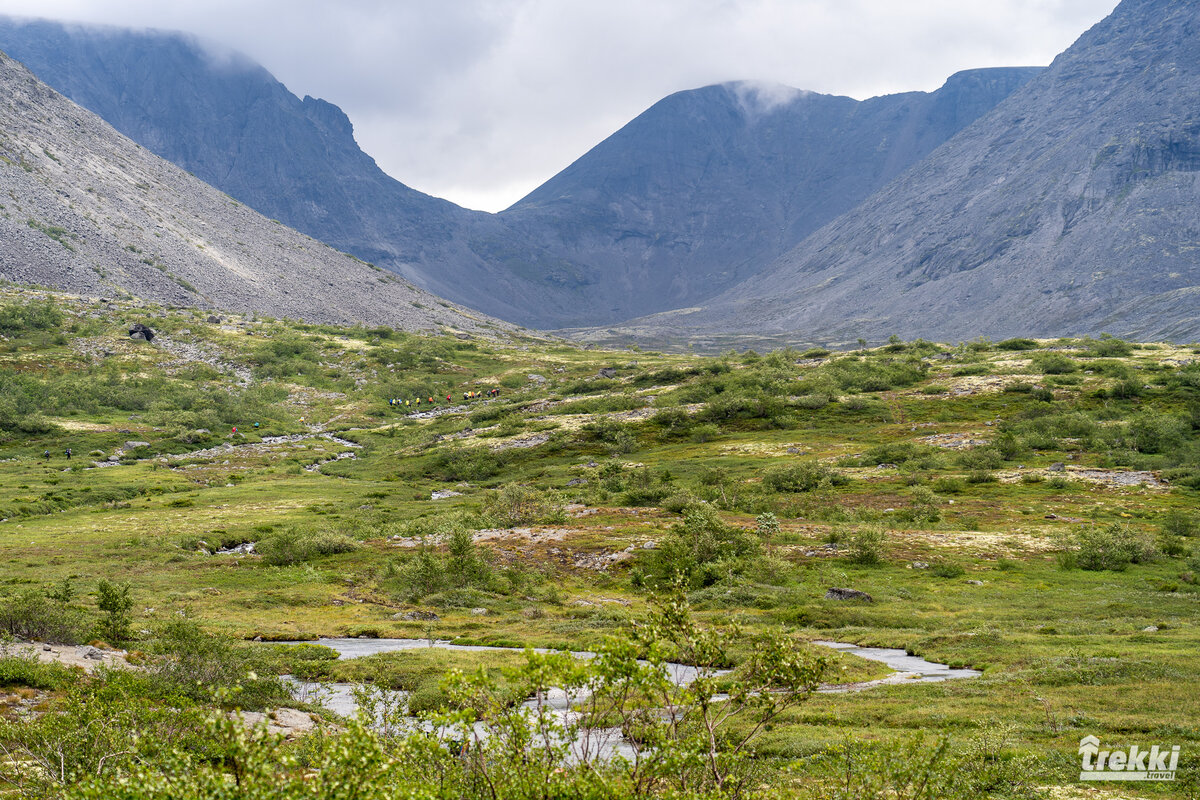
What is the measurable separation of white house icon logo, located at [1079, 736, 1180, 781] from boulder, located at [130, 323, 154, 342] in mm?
148860

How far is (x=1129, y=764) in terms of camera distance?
45.6 feet

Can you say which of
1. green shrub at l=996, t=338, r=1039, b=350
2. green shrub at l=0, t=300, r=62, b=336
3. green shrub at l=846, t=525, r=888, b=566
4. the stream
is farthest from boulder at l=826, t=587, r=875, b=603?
green shrub at l=0, t=300, r=62, b=336

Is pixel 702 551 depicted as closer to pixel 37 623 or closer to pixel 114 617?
pixel 114 617

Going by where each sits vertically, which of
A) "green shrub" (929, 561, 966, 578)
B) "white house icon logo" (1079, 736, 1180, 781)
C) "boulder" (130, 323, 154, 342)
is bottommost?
"green shrub" (929, 561, 966, 578)

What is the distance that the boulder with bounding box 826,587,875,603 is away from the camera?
34188mm

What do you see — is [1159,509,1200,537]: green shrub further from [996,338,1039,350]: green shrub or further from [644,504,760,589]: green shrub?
[996,338,1039,350]: green shrub

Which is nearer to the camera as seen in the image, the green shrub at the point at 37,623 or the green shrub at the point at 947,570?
the green shrub at the point at 37,623

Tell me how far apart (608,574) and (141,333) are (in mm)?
124552

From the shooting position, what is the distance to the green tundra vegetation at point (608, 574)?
32.9 feet

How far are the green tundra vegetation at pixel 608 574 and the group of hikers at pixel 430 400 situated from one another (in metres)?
4.22

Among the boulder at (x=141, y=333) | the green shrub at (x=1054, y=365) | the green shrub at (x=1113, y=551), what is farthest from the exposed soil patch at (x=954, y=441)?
the boulder at (x=141, y=333)

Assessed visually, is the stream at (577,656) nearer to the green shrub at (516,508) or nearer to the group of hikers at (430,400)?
the green shrub at (516,508)

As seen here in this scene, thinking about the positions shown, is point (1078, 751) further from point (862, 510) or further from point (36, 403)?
point (36, 403)

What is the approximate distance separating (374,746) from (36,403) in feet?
382
